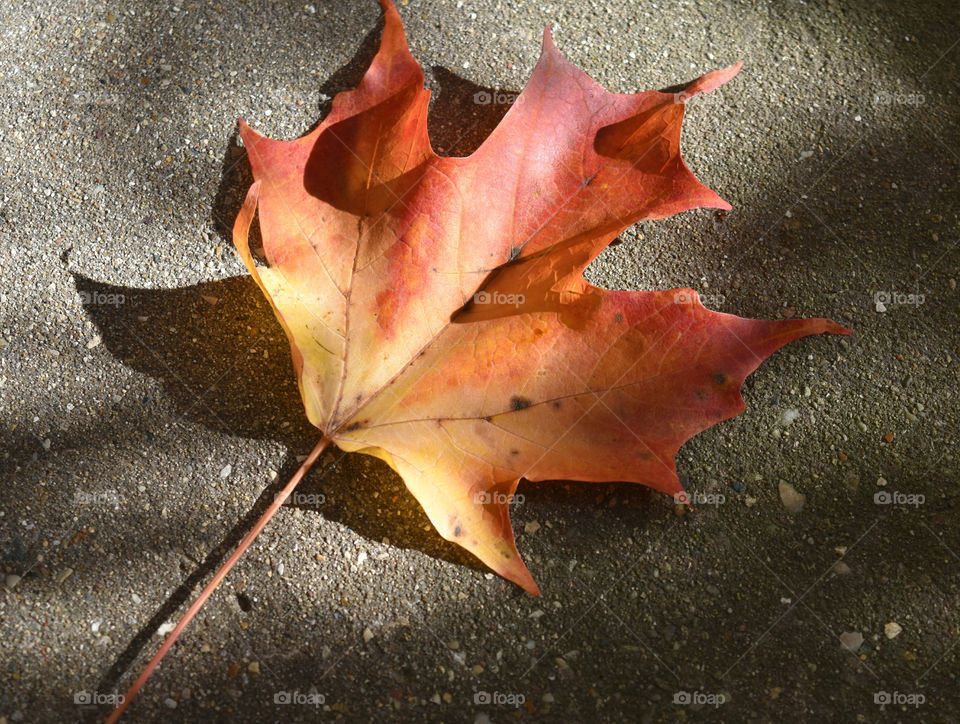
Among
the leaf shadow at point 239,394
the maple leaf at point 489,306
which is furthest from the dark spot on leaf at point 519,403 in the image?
the leaf shadow at point 239,394

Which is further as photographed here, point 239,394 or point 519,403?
point 239,394

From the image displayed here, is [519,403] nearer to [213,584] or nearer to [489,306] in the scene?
[489,306]

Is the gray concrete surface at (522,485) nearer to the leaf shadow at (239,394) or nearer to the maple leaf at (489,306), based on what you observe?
the leaf shadow at (239,394)

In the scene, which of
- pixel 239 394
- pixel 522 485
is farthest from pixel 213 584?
pixel 522 485

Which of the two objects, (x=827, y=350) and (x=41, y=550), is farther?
(x=827, y=350)

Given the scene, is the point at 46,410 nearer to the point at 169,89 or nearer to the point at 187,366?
the point at 187,366

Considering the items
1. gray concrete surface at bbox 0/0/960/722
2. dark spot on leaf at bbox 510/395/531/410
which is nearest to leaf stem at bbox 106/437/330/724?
gray concrete surface at bbox 0/0/960/722

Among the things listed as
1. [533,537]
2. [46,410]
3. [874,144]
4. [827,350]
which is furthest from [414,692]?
[874,144]
